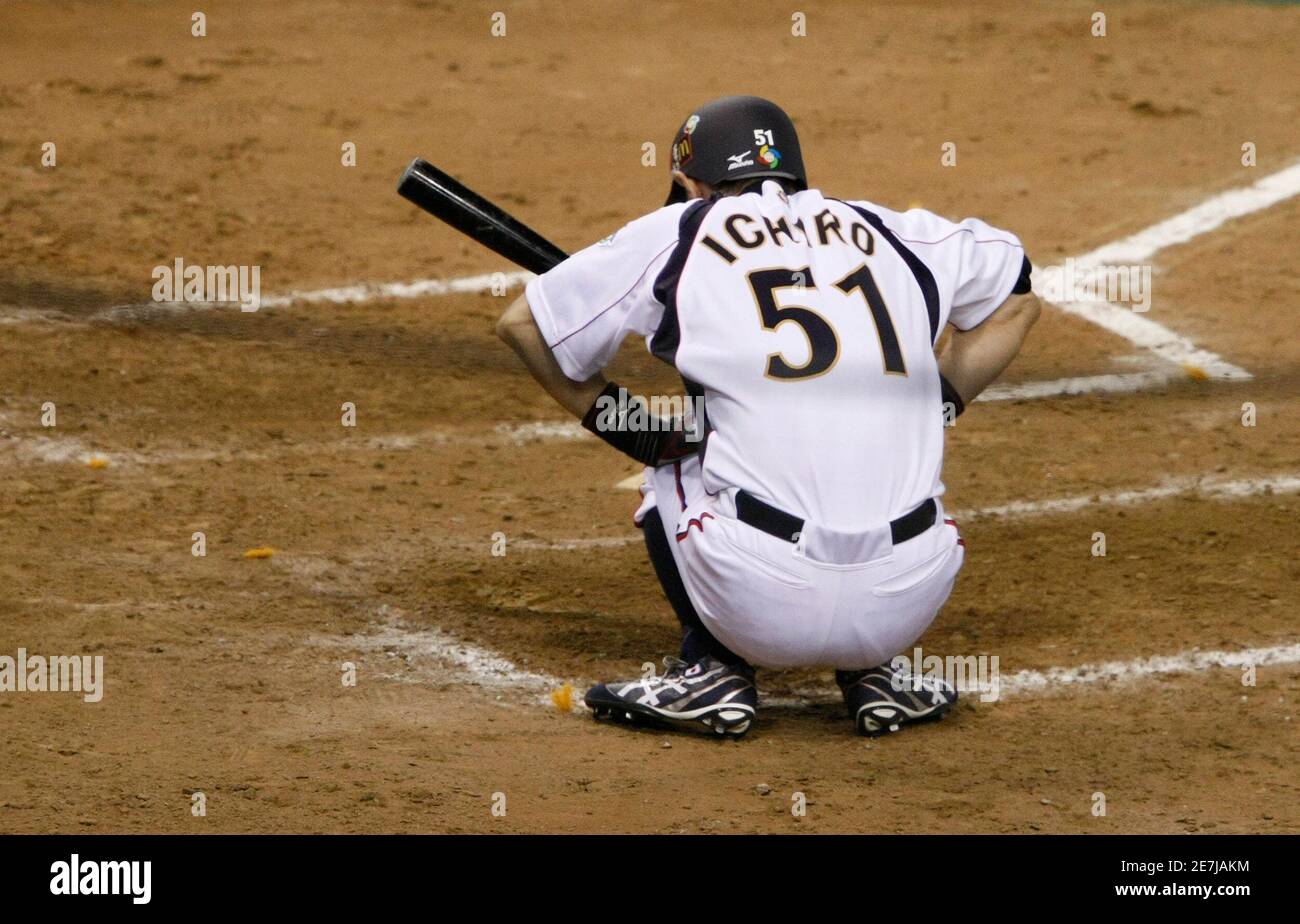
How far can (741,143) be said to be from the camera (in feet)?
14.7

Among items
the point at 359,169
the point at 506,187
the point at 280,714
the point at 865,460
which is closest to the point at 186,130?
the point at 359,169

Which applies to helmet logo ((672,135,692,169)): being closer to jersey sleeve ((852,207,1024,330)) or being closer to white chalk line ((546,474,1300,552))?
jersey sleeve ((852,207,1024,330))

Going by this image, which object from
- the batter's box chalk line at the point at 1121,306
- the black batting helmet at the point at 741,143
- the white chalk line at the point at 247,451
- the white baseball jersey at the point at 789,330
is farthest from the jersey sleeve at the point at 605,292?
the batter's box chalk line at the point at 1121,306

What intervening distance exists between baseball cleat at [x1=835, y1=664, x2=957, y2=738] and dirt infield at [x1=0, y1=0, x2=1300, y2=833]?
7 centimetres

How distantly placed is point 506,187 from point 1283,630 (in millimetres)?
4649

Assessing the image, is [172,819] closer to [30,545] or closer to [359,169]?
[30,545]

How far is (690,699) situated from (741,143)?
131cm

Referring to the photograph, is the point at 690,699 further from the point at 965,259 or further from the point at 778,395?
the point at 965,259

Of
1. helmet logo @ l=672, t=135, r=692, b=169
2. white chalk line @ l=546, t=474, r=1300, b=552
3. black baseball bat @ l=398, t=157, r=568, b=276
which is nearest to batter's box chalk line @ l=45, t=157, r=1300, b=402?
white chalk line @ l=546, t=474, r=1300, b=552

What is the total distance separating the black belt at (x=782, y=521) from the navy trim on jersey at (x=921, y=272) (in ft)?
1.44

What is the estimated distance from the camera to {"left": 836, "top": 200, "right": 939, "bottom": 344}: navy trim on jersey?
4.42 m

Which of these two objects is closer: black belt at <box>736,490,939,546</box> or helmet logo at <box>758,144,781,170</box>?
black belt at <box>736,490,939,546</box>

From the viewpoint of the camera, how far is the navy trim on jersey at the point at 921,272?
174 inches

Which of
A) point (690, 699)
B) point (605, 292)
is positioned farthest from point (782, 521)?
point (605, 292)
